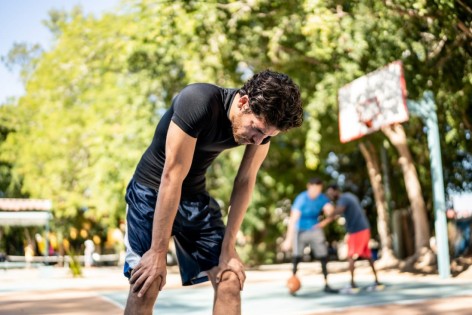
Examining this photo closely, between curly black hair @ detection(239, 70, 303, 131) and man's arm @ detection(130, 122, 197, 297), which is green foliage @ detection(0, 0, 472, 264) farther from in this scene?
man's arm @ detection(130, 122, 197, 297)

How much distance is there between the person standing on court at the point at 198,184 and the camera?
2648mm

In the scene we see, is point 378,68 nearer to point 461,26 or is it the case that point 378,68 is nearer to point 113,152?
point 461,26

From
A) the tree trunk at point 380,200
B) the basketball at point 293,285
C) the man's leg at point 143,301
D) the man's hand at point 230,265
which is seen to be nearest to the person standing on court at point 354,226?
the basketball at point 293,285

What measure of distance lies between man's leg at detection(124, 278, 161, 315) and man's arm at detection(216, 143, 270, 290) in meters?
0.34

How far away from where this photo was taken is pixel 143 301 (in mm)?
2838

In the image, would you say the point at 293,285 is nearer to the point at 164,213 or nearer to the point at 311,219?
the point at 311,219

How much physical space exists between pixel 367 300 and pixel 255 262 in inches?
548

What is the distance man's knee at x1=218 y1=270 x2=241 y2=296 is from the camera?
2965 millimetres

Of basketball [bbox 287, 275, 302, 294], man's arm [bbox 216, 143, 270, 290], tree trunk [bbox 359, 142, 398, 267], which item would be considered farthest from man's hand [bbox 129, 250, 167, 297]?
tree trunk [bbox 359, 142, 398, 267]

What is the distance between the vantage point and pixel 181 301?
9164mm

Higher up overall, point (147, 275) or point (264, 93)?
point (264, 93)

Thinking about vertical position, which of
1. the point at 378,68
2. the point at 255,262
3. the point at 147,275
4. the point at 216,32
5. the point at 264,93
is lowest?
the point at 255,262

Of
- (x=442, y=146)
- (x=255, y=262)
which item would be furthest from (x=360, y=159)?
(x=442, y=146)

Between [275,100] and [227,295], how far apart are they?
3.22ft
